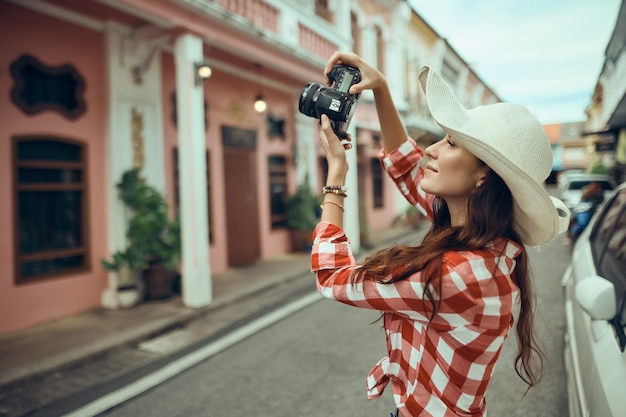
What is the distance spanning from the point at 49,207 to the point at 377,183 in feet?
34.7

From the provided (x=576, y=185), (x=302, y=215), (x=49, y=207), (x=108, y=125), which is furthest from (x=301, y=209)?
(x=576, y=185)

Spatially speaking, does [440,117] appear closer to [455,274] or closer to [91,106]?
[455,274]

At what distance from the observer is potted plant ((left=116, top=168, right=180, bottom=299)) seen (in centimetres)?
563

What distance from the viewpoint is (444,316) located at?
41.2 inches

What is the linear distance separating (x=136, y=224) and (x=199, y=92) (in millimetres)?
1911

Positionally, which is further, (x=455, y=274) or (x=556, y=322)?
(x=556, y=322)

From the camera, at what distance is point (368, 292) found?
42.7 inches

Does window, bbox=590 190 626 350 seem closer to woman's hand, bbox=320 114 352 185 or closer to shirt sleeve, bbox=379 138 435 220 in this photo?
shirt sleeve, bbox=379 138 435 220

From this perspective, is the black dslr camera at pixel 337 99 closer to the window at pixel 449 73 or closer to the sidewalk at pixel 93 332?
the sidewalk at pixel 93 332

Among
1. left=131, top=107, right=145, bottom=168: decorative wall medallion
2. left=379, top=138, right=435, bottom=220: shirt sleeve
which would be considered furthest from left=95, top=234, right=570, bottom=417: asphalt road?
left=131, top=107, right=145, bottom=168: decorative wall medallion

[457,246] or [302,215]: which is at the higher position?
[302,215]

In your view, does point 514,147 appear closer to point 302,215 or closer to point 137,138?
point 137,138

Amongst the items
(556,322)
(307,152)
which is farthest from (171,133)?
(556,322)

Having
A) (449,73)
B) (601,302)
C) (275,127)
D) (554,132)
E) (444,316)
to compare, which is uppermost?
(554,132)
